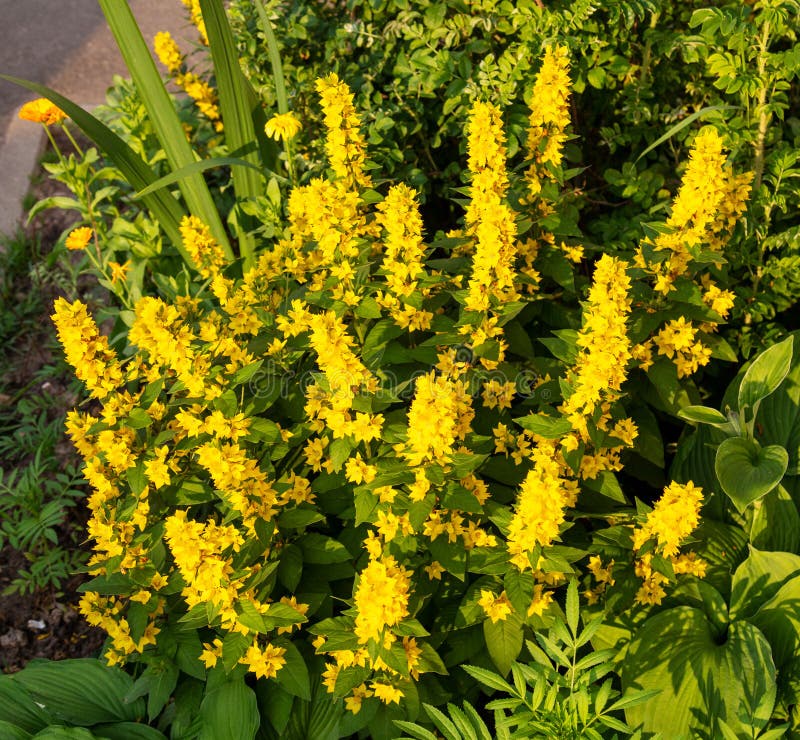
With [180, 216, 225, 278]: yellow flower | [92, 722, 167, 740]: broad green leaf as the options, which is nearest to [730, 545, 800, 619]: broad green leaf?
[92, 722, 167, 740]: broad green leaf

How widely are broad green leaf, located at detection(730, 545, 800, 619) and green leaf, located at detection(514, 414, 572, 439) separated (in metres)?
0.61

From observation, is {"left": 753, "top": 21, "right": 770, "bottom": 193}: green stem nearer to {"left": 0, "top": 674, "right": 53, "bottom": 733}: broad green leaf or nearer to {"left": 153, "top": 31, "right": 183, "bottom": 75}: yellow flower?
{"left": 153, "top": 31, "right": 183, "bottom": 75}: yellow flower

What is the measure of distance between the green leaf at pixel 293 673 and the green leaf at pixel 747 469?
1.17 m

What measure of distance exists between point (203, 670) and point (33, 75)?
4.72 metres

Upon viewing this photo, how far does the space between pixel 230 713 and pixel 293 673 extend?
0.19m

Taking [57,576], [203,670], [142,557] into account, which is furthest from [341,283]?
[57,576]

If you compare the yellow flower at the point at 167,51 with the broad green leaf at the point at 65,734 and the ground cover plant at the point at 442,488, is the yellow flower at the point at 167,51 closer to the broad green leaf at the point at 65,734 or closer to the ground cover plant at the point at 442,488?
Answer: the ground cover plant at the point at 442,488

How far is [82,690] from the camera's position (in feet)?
7.52

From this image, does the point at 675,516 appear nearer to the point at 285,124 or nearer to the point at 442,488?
the point at 442,488

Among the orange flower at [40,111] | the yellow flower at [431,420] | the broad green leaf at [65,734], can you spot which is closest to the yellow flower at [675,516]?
the yellow flower at [431,420]

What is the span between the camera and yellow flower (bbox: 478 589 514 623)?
6.23ft

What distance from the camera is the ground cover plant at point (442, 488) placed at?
1.82 metres

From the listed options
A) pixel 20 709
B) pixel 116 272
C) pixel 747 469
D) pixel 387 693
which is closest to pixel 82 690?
pixel 20 709

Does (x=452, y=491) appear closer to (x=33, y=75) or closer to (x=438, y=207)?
(x=438, y=207)
